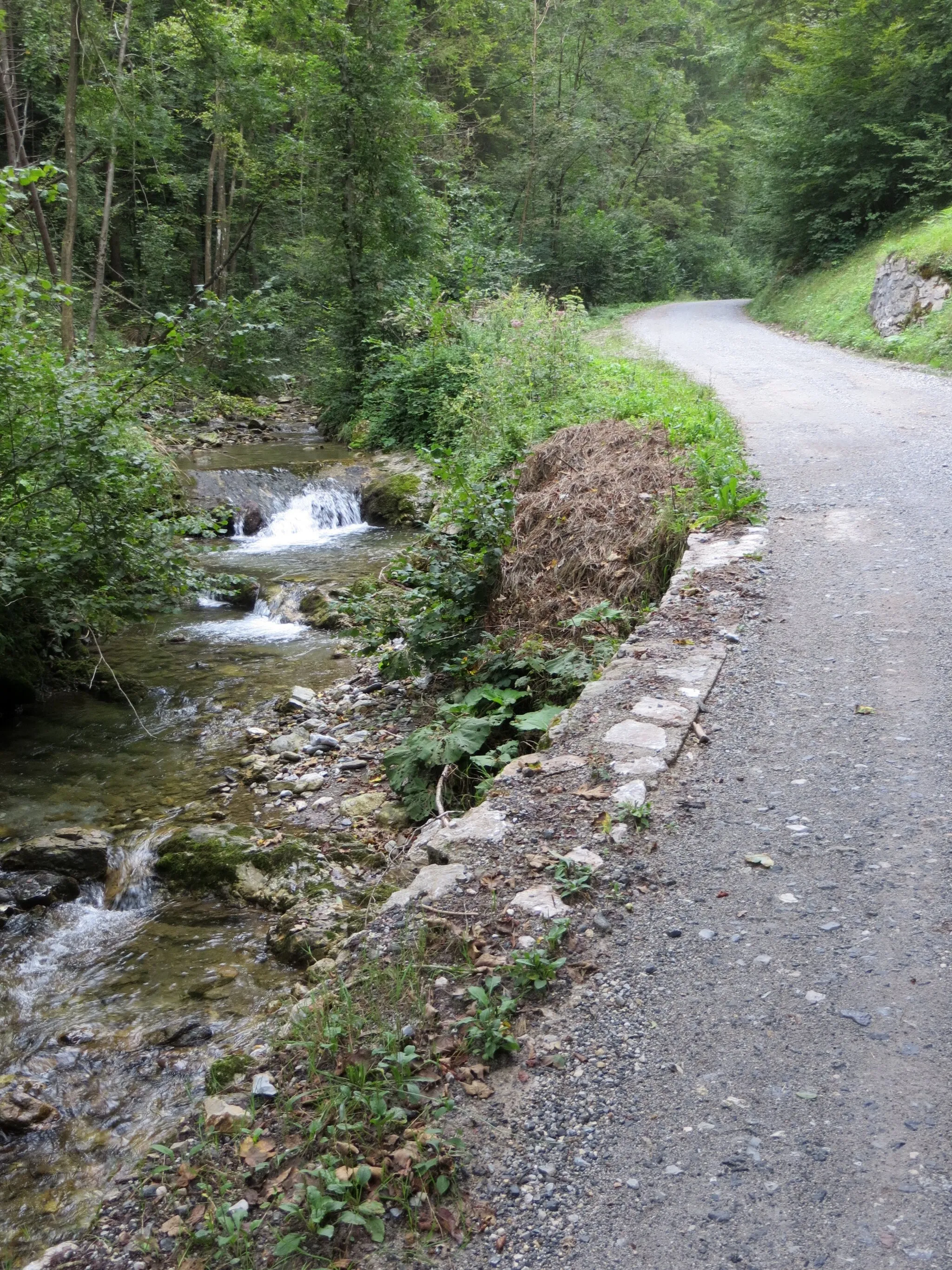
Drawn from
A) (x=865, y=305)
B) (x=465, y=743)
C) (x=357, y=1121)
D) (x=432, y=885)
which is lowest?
(x=465, y=743)

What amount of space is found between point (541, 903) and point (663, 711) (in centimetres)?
138

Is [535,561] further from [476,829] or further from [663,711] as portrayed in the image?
[476,829]

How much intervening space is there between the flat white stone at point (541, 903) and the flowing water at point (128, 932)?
5.79ft

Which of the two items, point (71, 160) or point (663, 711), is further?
point (71, 160)

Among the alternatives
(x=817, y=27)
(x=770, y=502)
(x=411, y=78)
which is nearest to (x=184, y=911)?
(x=770, y=502)

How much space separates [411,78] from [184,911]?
55.0 ft

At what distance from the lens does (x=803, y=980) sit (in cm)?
251

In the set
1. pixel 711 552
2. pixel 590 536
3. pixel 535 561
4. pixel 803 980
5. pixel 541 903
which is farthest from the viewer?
pixel 535 561

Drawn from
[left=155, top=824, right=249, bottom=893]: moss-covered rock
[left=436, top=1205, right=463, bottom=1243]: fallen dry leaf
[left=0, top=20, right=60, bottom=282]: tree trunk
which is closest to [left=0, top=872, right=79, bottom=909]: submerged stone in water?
[left=155, top=824, right=249, bottom=893]: moss-covered rock

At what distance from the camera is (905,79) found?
17219 millimetres

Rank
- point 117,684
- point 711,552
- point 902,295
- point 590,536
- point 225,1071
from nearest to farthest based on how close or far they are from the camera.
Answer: point 225,1071 < point 711,552 < point 590,536 < point 117,684 < point 902,295

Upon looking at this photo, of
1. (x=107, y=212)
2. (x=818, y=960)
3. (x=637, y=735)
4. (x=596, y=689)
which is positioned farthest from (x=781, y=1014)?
(x=107, y=212)

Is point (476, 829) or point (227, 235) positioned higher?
point (227, 235)

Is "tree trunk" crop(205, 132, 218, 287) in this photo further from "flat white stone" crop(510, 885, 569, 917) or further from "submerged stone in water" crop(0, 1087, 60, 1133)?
"flat white stone" crop(510, 885, 569, 917)
